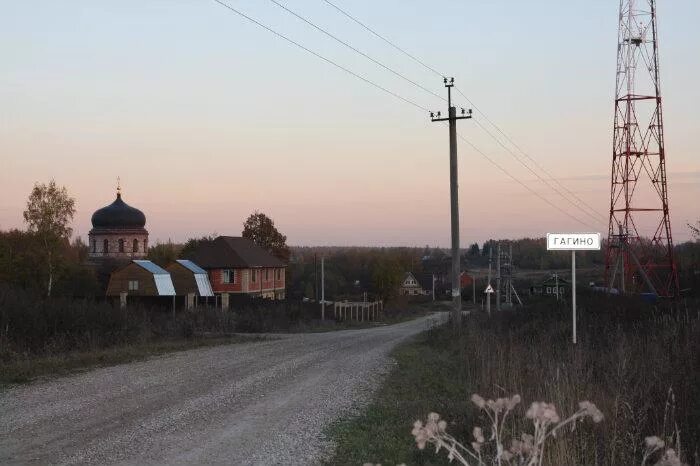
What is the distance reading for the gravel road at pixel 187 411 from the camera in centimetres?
872

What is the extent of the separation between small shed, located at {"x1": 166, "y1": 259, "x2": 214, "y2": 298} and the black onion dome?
2306 centimetres

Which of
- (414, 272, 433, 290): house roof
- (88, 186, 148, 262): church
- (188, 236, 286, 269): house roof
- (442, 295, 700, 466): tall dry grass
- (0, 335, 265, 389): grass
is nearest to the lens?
(442, 295, 700, 466): tall dry grass

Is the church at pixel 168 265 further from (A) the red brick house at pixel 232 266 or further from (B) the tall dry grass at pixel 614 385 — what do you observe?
(B) the tall dry grass at pixel 614 385

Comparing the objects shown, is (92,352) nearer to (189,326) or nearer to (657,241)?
(189,326)

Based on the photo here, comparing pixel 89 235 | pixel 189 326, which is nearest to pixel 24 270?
pixel 89 235

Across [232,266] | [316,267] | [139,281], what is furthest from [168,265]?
[316,267]

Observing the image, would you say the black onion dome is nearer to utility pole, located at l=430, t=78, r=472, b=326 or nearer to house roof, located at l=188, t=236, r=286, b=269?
house roof, located at l=188, t=236, r=286, b=269

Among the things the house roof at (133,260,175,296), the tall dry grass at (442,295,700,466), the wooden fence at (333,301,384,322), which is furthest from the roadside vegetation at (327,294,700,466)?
the house roof at (133,260,175,296)

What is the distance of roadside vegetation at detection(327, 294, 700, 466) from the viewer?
22.7 feet

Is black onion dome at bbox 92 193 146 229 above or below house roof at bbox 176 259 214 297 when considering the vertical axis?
above

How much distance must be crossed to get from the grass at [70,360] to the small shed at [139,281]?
99.0 feet

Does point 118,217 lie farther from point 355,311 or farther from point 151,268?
point 355,311

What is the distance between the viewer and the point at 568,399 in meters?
7.91

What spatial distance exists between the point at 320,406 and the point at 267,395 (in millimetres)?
1409
